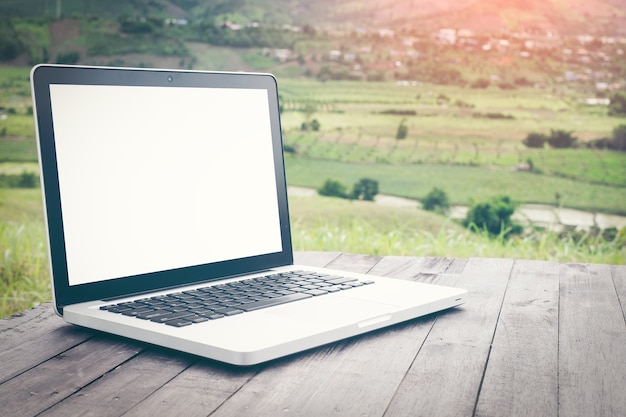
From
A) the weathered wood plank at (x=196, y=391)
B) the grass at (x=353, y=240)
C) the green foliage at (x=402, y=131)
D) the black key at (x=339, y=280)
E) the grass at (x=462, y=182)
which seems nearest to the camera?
the weathered wood plank at (x=196, y=391)

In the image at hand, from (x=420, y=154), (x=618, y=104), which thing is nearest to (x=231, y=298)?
(x=420, y=154)

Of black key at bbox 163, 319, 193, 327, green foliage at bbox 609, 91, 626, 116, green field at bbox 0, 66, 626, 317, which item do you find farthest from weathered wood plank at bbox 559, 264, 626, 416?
green foliage at bbox 609, 91, 626, 116

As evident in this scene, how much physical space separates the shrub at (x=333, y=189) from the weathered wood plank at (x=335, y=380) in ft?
12.8

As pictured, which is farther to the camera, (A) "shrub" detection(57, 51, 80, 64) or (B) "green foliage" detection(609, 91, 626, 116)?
(A) "shrub" detection(57, 51, 80, 64)

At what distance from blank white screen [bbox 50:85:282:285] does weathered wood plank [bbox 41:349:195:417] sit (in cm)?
27

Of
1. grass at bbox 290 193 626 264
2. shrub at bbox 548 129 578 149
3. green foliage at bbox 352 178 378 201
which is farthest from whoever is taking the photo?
green foliage at bbox 352 178 378 201

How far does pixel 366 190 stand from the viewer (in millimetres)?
5070

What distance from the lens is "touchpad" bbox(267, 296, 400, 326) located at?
1149 mm

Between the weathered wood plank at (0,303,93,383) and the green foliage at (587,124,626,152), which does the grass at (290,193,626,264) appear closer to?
the green foliage at (587,124,626,152)

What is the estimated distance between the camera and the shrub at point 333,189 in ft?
16.7

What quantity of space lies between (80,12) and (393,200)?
2423mm

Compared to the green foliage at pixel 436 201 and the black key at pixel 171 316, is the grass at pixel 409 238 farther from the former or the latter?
the black key at pixel 171 316

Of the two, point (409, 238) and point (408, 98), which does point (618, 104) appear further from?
point (409, 238)

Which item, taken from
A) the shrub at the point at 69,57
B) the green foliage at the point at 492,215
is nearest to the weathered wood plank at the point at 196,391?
the green foliage at the point at 492,215
